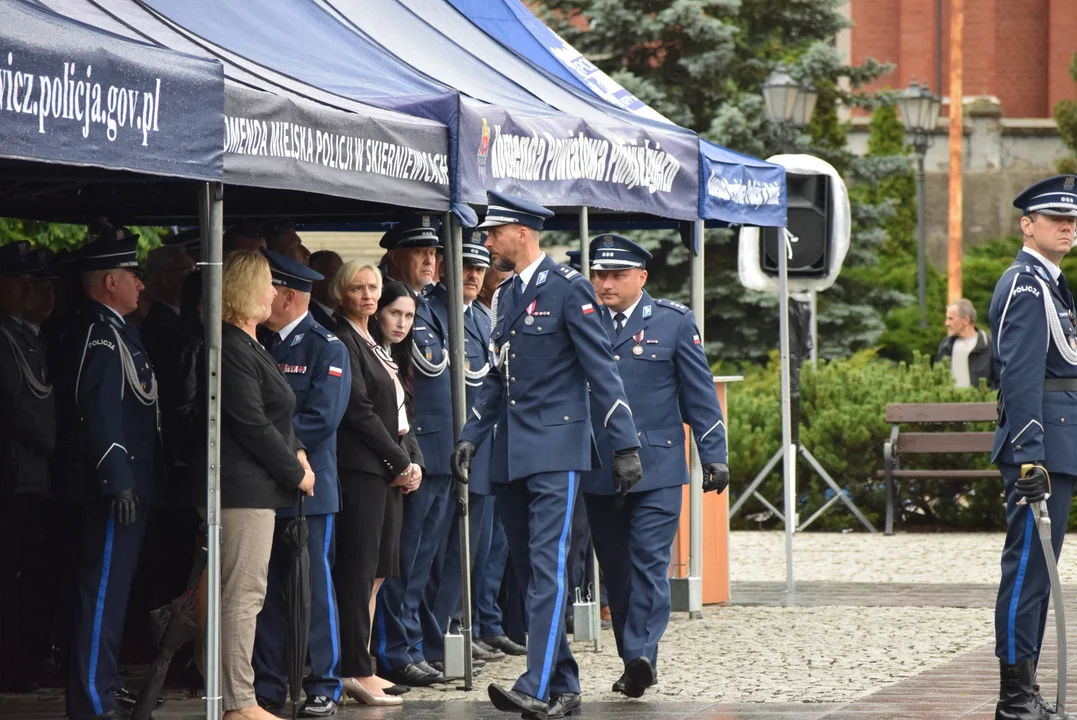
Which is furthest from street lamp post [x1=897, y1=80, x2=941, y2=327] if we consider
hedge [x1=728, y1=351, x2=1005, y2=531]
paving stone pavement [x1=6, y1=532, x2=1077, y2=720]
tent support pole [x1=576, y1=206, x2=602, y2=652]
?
tent support pole [x1=576, y1=206, x2=602, y2=652]

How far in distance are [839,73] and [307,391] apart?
2221cm

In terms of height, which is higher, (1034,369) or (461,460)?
(1034,369)

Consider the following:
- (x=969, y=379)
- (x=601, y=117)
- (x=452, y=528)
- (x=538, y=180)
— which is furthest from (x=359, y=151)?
(x=969, y=379)

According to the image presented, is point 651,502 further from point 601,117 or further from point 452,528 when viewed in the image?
point 601,117

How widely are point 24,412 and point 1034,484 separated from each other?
4.10 metres

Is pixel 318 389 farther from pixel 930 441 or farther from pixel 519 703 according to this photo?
pixel 930 441

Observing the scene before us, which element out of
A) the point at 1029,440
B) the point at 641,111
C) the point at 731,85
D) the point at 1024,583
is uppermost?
the point at 731,85

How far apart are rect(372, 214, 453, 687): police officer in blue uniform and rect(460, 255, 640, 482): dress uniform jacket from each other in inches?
41.1

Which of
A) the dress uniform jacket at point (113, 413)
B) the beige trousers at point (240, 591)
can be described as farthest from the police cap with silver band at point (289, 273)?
the beige trousers at point (240, 591)

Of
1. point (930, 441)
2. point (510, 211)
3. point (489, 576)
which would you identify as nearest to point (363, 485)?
point (510, 211)

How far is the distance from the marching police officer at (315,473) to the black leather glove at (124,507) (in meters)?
0.67

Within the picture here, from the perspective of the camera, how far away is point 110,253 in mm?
7668

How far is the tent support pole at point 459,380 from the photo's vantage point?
28.0ft

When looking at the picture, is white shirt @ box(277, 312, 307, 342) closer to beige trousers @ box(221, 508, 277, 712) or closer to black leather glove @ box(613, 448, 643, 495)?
beige trousers @ box(221, 508, 277, 712)
